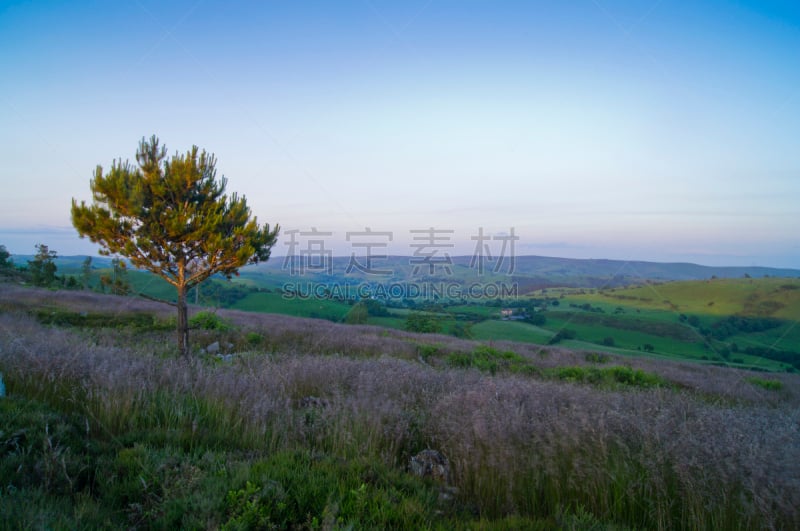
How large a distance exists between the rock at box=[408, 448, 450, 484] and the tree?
680cm

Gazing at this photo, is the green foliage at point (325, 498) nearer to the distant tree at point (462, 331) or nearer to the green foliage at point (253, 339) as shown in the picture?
the green foliage at point (253, 339)

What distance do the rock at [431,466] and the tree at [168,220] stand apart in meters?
6.80

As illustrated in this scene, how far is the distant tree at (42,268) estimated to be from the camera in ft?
106

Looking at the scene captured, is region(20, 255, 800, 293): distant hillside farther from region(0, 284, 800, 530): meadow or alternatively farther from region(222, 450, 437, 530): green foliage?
region(222, 450, 437, 530): green foliage

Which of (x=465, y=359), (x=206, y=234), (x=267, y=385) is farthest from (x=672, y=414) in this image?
(x=206, y=234)

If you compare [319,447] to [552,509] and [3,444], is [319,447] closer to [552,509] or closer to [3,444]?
[552,509]

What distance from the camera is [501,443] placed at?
11.9ft

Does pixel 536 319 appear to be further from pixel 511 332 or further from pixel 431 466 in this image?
pixel 431 466

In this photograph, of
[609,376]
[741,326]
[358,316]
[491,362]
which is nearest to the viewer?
[609,376]

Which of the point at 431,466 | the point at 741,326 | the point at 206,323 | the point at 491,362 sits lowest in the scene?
the point at 741,326

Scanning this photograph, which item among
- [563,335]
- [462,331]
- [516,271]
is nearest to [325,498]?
[462,331]

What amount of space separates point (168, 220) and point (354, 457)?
24.3 ft

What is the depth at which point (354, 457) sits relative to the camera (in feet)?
11.7

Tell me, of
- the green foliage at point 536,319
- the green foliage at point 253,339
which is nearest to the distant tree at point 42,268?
the green foliage at point 253,339
